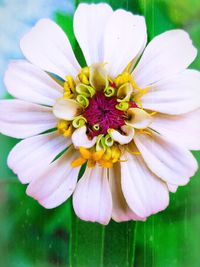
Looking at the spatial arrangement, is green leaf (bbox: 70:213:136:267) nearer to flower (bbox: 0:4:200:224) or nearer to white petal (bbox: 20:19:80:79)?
flower (bbox: 0:4:200:224)

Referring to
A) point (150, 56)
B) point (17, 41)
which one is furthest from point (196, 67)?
point (17, 41)

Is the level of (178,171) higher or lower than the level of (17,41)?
lower

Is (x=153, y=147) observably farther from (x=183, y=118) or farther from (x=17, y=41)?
(x=17, y=41)

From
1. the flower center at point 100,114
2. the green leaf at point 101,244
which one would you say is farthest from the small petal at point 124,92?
the green leaf at point 101,244

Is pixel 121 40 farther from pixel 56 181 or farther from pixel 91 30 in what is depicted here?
pixel 56 181

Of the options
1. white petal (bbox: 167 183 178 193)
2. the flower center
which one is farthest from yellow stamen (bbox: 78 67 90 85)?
white petal (bbox: 167 183 178 193)
